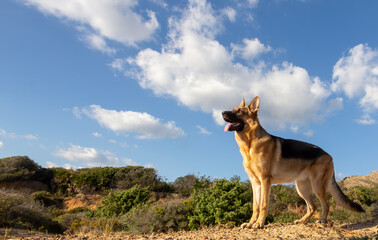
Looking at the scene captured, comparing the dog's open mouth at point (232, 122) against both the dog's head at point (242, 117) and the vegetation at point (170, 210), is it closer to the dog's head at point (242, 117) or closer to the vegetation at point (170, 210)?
the dog's head at point (242, 117)

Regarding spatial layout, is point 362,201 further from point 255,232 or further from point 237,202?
point 255,232

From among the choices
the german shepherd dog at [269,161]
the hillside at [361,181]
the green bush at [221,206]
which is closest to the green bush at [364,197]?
the green bush at [221,206]

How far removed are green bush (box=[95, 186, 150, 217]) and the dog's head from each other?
927cm

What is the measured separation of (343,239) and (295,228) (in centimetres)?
102

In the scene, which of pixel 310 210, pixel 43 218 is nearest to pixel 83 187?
pixel 43 218

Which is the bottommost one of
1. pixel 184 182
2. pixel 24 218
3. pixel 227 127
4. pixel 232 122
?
pixel 24 218

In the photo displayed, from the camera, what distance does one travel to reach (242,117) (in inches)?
234

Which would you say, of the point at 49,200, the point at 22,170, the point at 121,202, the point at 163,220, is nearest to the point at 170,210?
the point at 163,220

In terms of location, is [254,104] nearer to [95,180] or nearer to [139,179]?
[139,179]

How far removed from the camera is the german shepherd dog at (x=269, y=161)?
18.7 feet

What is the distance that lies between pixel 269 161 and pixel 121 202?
1017 centimetres

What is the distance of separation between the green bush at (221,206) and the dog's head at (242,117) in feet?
11.9

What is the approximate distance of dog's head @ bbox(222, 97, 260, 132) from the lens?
19.1 ft

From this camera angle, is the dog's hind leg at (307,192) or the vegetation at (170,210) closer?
the dog's hind leg at (307,192)
